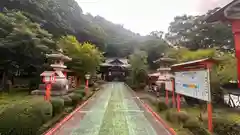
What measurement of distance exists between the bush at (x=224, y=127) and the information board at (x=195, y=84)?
32.2 inches

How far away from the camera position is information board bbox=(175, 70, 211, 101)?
19.0ft

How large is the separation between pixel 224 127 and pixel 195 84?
156 cm

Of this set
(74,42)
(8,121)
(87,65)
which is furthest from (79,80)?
(8,121)

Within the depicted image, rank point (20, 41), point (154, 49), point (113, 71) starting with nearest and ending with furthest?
point (20, 41), point (154, 49), point (113, 71)

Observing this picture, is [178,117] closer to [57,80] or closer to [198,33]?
[57,80]

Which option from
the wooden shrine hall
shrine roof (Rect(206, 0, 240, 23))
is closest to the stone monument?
shrine roof (Rect(206, 0, 240, 23))

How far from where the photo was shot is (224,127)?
5578mm

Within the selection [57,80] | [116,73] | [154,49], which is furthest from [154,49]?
[57,80]

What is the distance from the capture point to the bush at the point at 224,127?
5239 millimetres

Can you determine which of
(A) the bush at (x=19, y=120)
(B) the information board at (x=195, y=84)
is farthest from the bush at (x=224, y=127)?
(A) the bush at (x=19, y=120)

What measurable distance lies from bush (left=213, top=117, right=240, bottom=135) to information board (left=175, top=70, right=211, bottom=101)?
2.68ft

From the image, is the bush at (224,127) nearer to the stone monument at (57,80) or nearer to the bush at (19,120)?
the bush at (19,120)

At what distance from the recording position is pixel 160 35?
4794 cm

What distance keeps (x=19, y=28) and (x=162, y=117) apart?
47.1 ft
